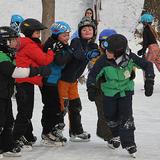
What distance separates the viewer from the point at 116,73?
6.48 m

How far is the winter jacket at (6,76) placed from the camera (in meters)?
6.05

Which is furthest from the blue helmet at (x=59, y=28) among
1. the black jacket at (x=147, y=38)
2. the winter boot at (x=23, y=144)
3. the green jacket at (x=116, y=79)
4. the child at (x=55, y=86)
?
the black jacket at (x=147, y=38)

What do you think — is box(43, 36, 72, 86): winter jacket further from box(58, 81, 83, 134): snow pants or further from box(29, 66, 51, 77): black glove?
box(29, 66, 51, 77): black glove

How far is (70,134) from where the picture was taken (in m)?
7.66

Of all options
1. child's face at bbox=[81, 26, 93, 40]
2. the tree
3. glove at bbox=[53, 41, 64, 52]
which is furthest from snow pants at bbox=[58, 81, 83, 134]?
the tree

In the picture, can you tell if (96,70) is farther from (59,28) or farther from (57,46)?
(59,28)

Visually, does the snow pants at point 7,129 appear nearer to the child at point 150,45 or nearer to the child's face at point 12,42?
the child's face at point 12,42

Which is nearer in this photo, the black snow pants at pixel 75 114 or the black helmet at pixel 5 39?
the black helmet at pixel 5 39

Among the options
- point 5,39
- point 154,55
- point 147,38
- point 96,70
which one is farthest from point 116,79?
point 147,38

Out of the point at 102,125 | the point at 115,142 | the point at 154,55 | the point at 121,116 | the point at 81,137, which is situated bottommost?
the point at 81,137

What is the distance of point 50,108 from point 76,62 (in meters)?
0.67

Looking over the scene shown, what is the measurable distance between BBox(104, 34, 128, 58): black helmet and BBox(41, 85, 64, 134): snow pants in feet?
3.49

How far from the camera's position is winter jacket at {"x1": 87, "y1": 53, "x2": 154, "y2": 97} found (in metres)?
6.48

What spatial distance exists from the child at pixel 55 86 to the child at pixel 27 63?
0.18 metres
